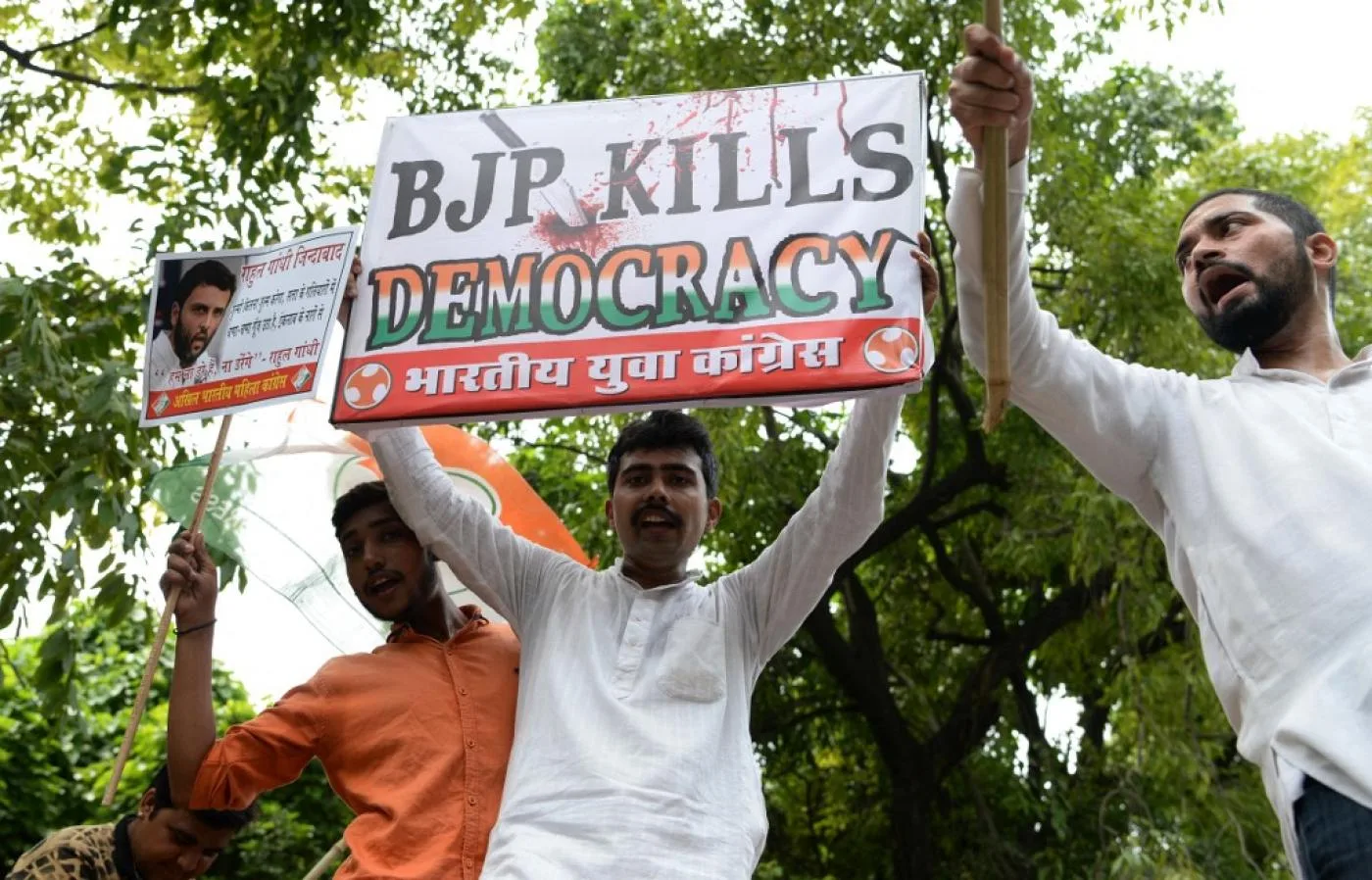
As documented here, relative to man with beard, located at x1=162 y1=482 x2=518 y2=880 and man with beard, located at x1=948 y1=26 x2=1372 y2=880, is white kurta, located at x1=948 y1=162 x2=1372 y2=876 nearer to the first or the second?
man with beard, located at x1=948 y1=26 x2=1372 y2=880

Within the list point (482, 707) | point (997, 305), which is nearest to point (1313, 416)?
point (997, 305)

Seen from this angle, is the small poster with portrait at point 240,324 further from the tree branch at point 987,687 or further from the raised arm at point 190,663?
the tree branch at point 987,687

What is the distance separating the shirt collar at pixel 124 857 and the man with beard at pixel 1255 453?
186 cm

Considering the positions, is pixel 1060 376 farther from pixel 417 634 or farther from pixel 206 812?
pixel 206 812

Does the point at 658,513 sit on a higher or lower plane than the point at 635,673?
higher

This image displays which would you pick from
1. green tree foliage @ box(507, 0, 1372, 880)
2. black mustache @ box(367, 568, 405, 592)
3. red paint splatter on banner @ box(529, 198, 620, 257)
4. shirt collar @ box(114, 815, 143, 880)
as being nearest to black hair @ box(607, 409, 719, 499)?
red paint splatter on banner @ box(529, 198, 620, 257)

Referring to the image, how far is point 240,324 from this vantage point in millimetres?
3248

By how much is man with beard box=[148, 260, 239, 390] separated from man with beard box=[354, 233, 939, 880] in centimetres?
47

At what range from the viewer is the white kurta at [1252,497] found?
6.75 ft

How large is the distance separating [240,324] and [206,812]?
0.93 meters

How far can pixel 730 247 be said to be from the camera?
2.96 m

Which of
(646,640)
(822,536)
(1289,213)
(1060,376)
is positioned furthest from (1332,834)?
(646,640)

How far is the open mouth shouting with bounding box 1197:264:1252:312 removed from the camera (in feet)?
8.29

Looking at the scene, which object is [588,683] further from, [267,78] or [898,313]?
[267,78]
